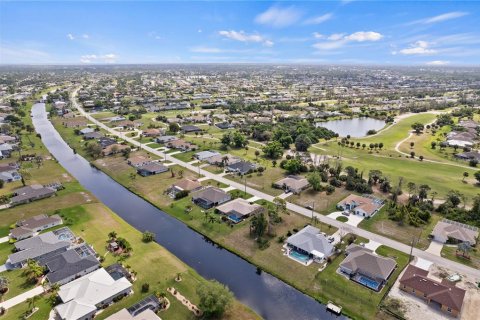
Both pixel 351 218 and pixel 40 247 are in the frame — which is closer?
pixel 40 247

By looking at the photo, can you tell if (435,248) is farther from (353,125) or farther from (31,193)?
(353,125)

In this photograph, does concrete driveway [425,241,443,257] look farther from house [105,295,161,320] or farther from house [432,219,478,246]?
house [105,295,161,320]

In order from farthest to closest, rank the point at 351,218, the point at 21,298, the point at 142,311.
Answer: the point at 351,218 → the point at 21,298 → the point at 142,311

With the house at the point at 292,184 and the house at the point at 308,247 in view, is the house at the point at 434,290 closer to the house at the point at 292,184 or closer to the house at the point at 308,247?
the house at the point at 308,247

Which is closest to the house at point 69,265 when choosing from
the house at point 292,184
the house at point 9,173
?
the house at point 9,173

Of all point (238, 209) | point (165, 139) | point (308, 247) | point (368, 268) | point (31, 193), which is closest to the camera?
point (368, 268)

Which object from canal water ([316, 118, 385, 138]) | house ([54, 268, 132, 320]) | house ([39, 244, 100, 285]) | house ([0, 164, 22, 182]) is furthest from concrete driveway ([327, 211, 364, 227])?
house ([0, 164, 22, 182])

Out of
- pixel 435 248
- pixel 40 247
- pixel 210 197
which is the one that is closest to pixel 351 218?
pixel 435 248
